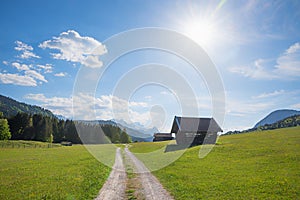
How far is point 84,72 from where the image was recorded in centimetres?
3594

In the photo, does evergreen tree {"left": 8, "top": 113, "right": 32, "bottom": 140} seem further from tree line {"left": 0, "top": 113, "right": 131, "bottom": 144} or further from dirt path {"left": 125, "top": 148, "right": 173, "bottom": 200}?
dirt path {"left": 125, "top": 148, "right": 173, "bottom": 200}

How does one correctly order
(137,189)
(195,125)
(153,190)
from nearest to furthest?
(153,190) → (137,189) → (195,125)

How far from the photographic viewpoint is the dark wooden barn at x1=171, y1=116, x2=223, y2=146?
60.2m

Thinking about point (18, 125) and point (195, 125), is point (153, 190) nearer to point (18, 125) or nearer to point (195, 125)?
point (195, 125)

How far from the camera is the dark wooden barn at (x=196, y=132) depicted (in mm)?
60250

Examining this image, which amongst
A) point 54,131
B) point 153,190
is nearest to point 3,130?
point 54,131

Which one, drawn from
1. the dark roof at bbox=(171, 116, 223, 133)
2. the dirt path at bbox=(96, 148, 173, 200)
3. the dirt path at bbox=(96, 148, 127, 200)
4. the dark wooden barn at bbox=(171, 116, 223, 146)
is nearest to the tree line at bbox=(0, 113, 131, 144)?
the dark roof at bbox=(171, 116, 223, 133)

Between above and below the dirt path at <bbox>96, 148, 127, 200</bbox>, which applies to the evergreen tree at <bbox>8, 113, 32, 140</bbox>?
above

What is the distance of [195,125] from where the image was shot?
61625mm

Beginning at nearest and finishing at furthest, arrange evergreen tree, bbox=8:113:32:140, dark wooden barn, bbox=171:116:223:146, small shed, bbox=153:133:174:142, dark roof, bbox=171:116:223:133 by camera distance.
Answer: dark wooden barn, bbox=171:116:223:146, dark roof, bbox=171:116:223:133, evergreen tree, bbox=8:113:32:140, small shed, bbox=153:133:174:142

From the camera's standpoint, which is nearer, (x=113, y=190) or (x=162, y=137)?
(x=113, y=190)

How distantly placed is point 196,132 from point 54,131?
310 ft

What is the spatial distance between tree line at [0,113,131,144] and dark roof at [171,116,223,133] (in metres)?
69.4

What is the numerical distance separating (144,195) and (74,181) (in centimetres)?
676
